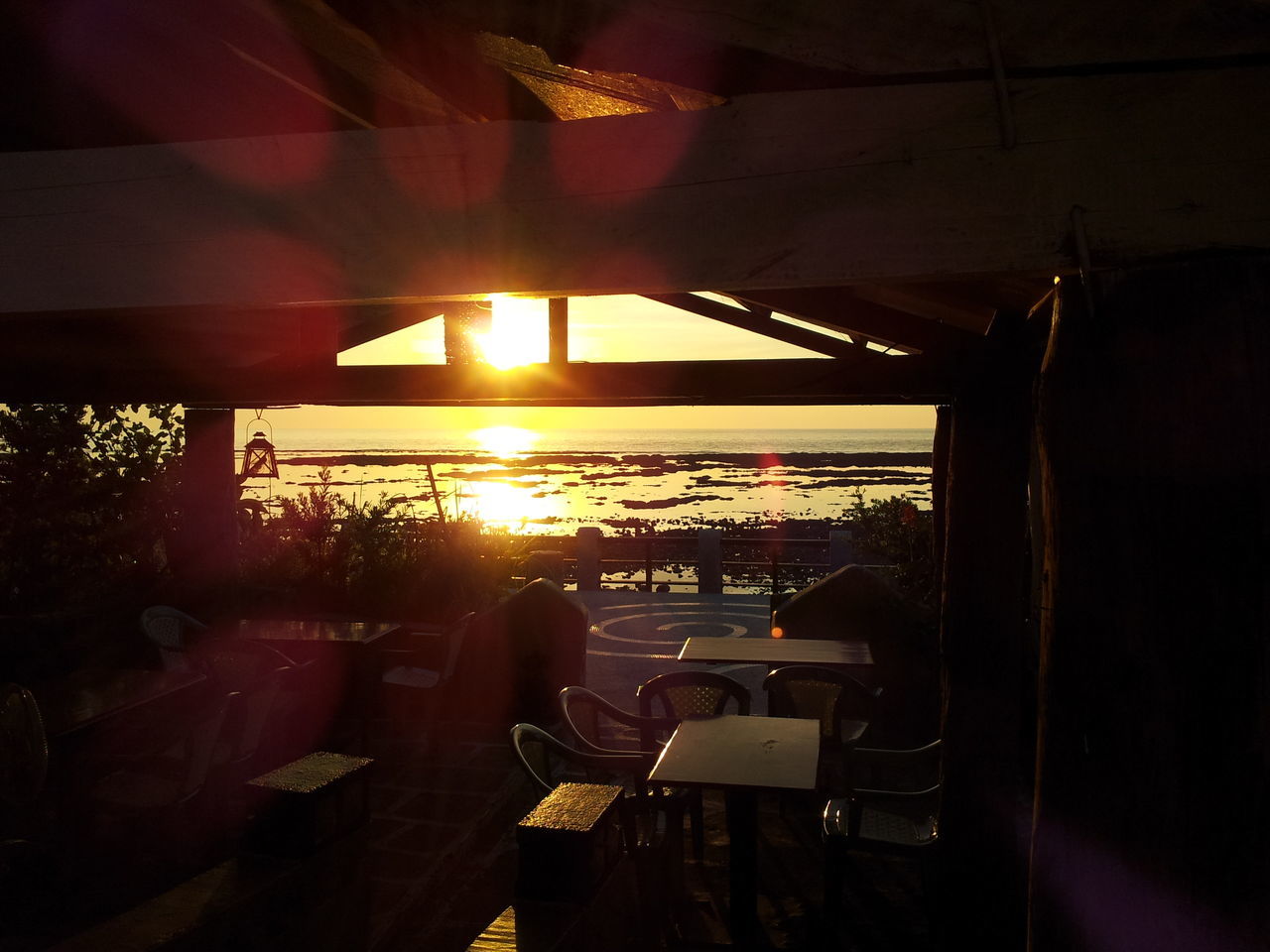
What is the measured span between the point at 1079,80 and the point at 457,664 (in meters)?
5.75

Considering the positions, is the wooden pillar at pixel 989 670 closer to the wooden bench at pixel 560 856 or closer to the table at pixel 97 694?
the wooden bench at pixel 560 856

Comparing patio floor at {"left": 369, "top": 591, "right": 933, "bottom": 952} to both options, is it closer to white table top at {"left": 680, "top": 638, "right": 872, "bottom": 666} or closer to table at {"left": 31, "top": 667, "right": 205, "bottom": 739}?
white table top at {"left": 680, "top": 638, "right": 872, "bottom": 666}

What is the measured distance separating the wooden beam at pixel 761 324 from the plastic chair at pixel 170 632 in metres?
3.99

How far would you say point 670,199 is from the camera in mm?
1833

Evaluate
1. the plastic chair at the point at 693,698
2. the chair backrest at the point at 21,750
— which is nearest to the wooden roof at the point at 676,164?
the chair backrest at the point at 21,750

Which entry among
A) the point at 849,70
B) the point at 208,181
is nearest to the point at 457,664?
the point at 208,181

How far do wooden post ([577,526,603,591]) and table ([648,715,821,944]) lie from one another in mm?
9544

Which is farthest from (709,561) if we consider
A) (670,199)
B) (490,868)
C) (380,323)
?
(670,199)

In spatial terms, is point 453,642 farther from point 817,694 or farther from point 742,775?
point 742,775

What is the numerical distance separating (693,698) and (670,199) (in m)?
4.06

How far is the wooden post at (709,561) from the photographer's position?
13.7m

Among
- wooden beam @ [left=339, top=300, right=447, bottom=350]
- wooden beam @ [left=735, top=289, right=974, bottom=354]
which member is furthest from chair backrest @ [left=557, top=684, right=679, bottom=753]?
wooden beam @ [left=339, top=300, right=447, bottom=350]

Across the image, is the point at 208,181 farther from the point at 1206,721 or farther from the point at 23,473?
the point at 23,473

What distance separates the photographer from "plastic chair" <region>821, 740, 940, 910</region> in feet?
12.6
